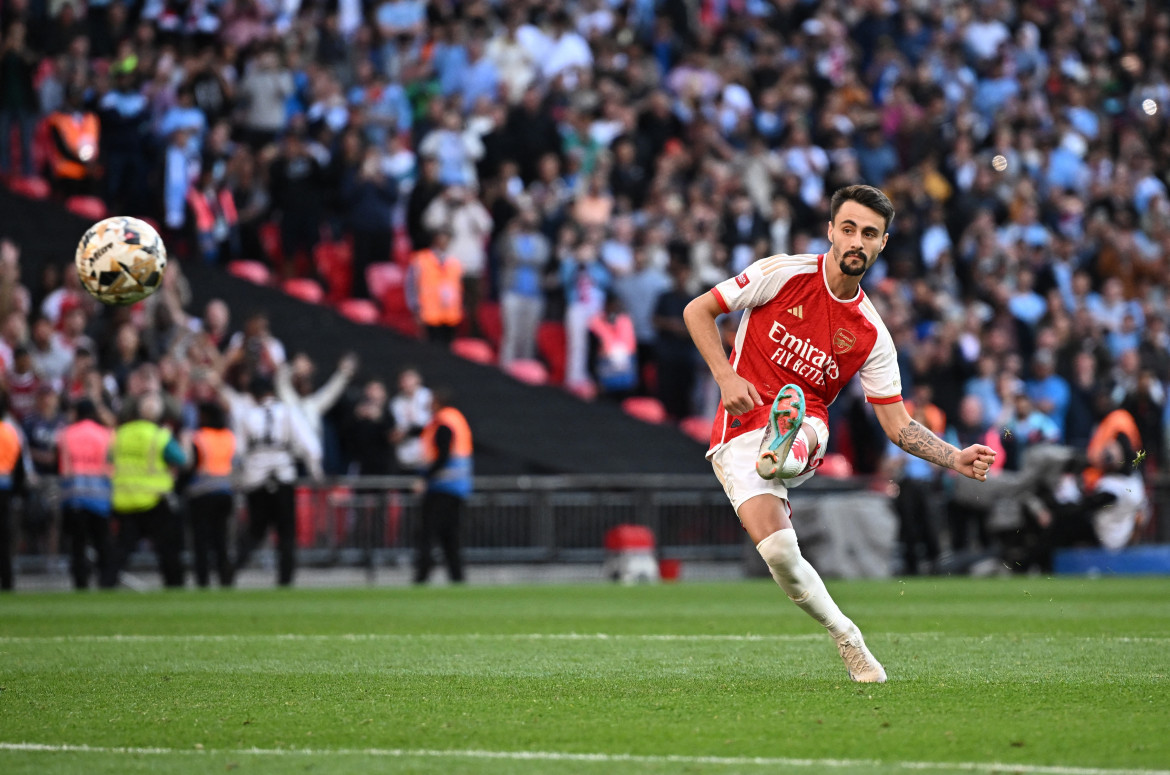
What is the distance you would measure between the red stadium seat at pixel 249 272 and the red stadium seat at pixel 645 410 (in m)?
5.10

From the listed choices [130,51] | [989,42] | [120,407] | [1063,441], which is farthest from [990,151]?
[120,407]

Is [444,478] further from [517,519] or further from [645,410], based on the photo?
[645,410]

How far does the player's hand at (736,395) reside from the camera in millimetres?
7574

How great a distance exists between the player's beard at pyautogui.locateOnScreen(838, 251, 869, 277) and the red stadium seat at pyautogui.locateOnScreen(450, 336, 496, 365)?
Answer: 51.3 feet

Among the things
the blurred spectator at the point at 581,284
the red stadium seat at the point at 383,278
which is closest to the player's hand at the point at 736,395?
the blurred spectator at the point at 581,284

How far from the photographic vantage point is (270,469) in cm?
1878

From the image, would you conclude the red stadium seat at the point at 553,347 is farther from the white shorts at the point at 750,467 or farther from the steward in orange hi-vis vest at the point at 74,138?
the white shorts at the point at 750,467

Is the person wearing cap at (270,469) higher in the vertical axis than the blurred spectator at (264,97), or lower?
lower

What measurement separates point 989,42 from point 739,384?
24.6 metres

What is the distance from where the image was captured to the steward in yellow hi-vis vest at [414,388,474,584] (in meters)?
19.3

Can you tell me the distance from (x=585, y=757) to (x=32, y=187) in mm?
18654

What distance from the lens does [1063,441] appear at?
23891 mm

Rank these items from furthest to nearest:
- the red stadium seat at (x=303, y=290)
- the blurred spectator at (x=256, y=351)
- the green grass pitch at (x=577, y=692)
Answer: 1. the red stadium seat at (x=303, y=290)
2. the blurred spectator at (x=256, y=351)
3. the green grass pitch at (x=577, y=692)

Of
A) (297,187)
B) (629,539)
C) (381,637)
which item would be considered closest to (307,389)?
(297,187)
